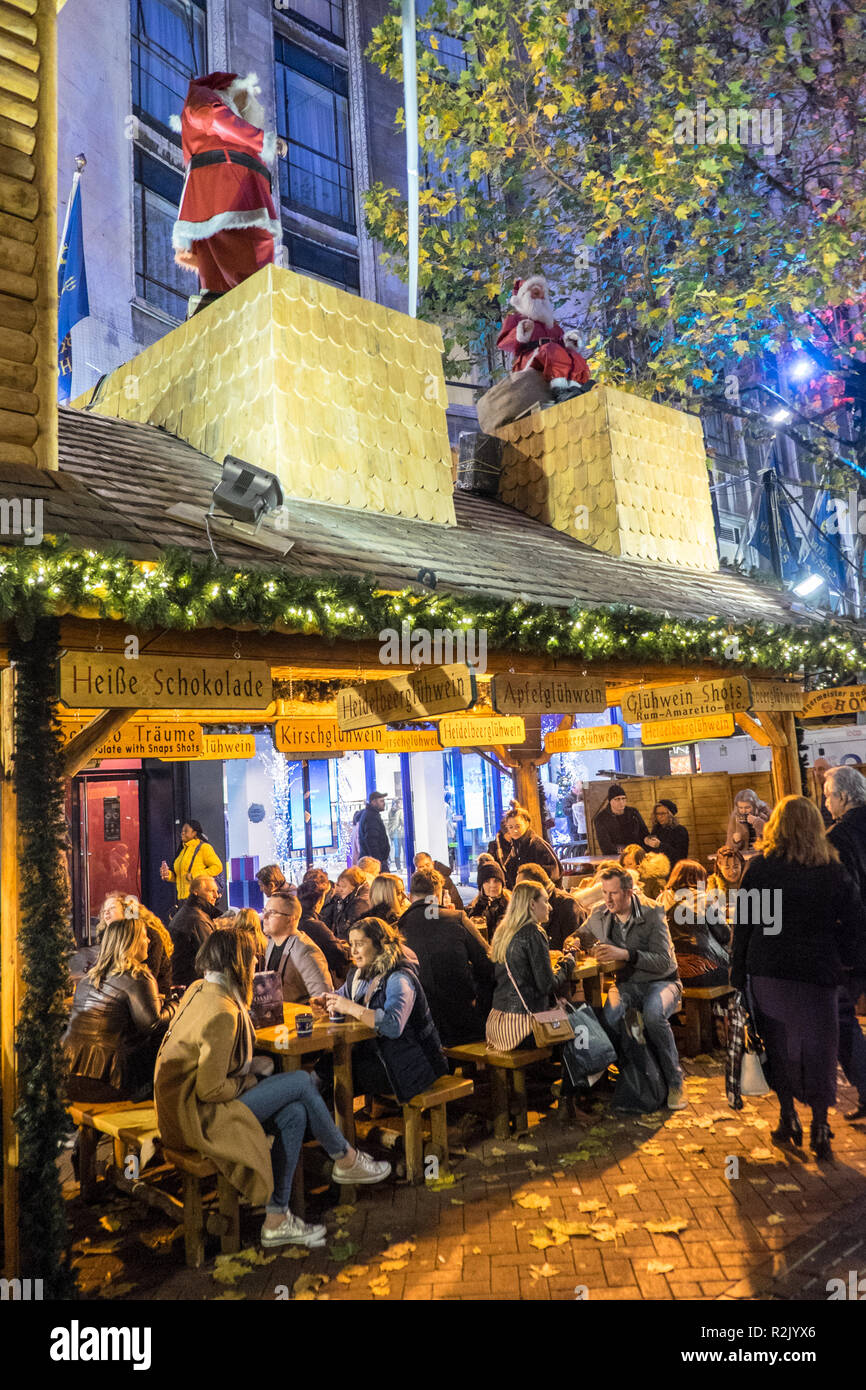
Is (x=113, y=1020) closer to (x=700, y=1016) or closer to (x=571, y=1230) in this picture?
(x=571, y=1230)

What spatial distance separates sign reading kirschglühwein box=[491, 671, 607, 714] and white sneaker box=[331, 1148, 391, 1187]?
2.86 metres

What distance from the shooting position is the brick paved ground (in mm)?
3959

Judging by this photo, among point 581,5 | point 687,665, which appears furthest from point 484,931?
point 581,5

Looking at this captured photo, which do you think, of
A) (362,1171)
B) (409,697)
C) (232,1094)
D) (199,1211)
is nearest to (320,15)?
(409,697)

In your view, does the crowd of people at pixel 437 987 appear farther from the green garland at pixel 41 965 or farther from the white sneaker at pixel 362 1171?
the green garland at pixel 41 965

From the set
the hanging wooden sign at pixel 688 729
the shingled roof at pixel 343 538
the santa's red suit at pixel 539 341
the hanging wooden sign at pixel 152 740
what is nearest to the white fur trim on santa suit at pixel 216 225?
the shingled roof at pixel 343 538

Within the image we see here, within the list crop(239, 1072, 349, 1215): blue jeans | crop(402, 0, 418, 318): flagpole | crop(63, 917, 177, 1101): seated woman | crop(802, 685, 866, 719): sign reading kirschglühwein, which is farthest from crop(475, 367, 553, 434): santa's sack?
crop(239, 1072, 349, 1215): blue jeans

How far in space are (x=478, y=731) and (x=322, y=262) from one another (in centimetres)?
1810

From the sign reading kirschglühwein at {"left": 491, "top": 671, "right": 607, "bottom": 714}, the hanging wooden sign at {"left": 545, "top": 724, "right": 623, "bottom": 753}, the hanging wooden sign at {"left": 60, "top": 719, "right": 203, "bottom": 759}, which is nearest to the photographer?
the sign reading kirschglühwein at {"left": 491, "top": 671, "right": 607, "bottom": 714}

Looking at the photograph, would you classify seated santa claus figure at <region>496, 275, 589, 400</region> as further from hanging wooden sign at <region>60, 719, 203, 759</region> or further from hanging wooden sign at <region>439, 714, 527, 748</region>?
hanging wooden sign at <region>60, 719, 203, 759</region>

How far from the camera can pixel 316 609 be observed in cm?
503

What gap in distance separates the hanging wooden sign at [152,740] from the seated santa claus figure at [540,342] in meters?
6.40
